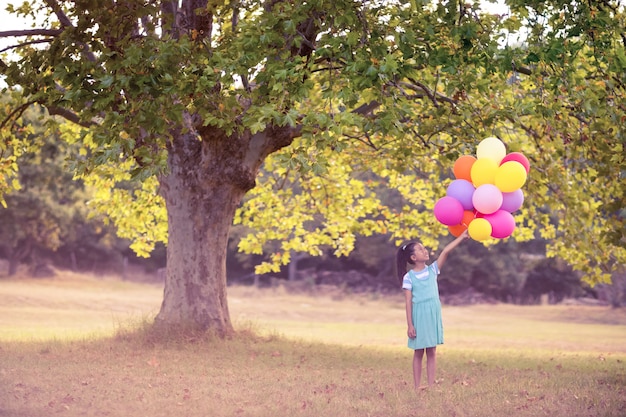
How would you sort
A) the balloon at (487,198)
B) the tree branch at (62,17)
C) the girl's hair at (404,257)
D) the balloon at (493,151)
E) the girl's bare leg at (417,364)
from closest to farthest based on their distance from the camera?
the balloon at (487,198) < the balloon at (493,151) < the girl's hair at (404,257) < the girl's bare leg at (417,364) < the tree branch at (62,17)

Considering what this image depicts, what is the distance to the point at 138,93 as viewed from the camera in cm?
1009

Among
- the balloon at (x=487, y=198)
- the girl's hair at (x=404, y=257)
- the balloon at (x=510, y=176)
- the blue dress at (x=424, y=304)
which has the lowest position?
the blue dress at (x=424, y=304)

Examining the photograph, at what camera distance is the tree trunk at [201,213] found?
46.2ft

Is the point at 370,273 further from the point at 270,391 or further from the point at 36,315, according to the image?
the point at 270,391

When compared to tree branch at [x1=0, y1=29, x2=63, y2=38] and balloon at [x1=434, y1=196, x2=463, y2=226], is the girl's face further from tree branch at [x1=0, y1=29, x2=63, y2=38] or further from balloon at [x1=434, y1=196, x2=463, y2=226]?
tree branch at [x1=0, y1=29, x2=63, y2=38]

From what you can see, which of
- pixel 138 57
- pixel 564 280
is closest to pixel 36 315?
pixel 138 57

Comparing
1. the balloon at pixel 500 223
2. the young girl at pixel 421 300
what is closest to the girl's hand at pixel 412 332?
the young girl at pixel 421 300

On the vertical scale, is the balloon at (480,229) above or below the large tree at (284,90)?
below

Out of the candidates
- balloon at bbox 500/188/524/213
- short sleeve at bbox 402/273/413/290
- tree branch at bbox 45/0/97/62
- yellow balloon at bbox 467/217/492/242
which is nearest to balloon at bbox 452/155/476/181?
balloon at bbox 500/188/524/213

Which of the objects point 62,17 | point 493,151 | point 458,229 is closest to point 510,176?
point 493,151

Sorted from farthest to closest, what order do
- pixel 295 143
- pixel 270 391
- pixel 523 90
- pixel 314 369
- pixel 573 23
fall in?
pixel 295 143
pixel 523 90
pixel 314 369
pixel 573 23
pixel 270 391

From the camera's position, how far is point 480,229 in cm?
880

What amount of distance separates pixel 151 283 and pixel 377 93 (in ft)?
138

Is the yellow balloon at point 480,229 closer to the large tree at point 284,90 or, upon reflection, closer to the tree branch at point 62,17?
the large tree at point 284,90
